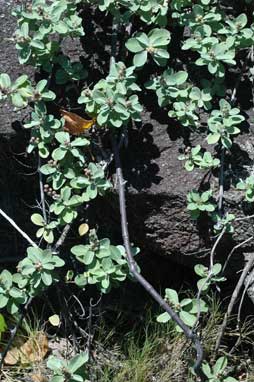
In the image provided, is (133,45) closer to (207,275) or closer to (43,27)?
(43,27)

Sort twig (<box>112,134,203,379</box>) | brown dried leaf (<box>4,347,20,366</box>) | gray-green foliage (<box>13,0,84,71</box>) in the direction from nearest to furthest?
twig (<box>112,134,203,379</box>), gray-green foliage (<box>13,0,84,71</box>), brown dried leaf (<box>4,347,20,366</box>)

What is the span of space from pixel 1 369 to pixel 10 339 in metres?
0.18

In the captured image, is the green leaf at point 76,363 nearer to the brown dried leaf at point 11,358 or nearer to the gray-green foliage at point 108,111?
the gray-green foliage at point 108,111

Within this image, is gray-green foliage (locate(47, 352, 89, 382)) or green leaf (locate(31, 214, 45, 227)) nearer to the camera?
gray-green foliage (locate(47, 352, 89, 382))

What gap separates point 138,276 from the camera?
2.77m

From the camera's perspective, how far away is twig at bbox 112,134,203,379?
2.76 metres

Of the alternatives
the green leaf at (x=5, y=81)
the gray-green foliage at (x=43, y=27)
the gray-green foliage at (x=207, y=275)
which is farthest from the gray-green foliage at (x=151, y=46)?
the gray-green foliage at (x=207, y=275)

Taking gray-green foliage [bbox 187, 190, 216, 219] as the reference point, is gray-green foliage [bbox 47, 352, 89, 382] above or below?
below

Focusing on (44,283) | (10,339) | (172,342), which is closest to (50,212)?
(44,283)

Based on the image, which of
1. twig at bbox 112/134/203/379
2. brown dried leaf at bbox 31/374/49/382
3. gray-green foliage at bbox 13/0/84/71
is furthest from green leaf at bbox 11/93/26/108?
brown dried leaf at bbox 31/374/49/382

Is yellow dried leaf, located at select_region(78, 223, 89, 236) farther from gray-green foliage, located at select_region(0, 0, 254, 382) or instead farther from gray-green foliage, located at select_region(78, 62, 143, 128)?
gray-green foliage, located at select_region(78, 62, 143, 128)

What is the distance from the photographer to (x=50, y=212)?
2938mm

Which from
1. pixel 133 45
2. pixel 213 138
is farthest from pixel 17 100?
pixel 213 138

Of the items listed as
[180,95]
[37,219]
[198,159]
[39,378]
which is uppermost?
[180,95]
